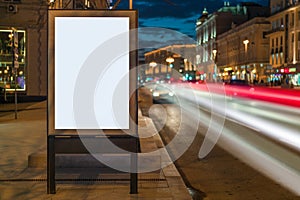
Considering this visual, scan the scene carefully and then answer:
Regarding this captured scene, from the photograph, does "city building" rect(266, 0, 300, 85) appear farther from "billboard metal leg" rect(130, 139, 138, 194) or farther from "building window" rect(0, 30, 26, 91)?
"billboard metal leg" rect(130, 139, 138, 194)

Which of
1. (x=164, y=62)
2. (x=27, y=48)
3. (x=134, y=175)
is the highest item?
(x=27, y=48)

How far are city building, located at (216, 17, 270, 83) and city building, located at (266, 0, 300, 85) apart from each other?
3963 millimetres

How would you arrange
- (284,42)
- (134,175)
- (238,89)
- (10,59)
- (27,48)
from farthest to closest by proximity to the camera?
(284,42) → (238,89) → (10,59) → (27,48) → (134,175)

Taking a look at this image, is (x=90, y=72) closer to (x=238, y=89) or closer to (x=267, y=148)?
(x=267, y=148)

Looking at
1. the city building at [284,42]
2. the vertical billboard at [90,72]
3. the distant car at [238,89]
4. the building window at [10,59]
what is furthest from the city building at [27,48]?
the city building at [284,42]

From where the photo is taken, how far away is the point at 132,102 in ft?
22.1

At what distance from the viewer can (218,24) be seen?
120688mm

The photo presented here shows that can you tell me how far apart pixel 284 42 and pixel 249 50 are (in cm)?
1729

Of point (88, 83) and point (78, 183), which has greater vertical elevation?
point (88, 83)

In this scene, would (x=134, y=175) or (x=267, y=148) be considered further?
(x=267, y=148)

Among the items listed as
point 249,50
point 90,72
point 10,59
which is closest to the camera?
point 90,72

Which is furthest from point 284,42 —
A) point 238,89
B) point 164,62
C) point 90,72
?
point 90,72

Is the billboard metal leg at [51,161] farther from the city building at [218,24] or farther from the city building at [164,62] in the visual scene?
the city building at [218,24]

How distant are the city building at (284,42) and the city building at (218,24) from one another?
30679 millimetres
